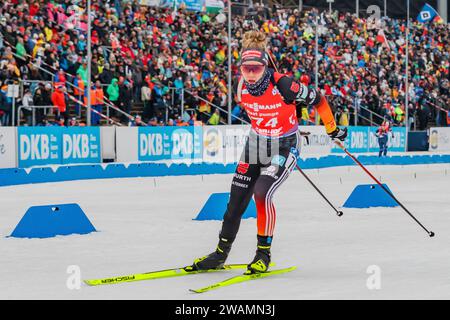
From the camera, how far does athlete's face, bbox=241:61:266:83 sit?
356 inches

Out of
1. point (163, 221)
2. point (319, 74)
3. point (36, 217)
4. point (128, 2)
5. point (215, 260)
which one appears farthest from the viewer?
point (319, 74)

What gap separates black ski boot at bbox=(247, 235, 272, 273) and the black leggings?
0.22 feet

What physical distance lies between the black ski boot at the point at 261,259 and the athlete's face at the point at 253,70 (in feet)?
4.80

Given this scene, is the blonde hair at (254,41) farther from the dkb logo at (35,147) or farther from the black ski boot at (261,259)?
the dkb logo at (35,147)

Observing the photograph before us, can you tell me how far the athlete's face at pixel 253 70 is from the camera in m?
9.04

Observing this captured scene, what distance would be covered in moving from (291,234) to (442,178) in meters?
16.4

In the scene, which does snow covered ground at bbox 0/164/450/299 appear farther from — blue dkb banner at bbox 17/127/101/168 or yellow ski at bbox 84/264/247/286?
blue dkb banner at bbox 17/127/101/168

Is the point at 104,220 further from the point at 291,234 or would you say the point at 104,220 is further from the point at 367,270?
the point at 367,270

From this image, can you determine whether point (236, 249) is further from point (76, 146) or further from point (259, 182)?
point (76, 146)

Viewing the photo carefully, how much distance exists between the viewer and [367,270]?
919 cm

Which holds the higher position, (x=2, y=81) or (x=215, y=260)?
(x=2, y=81)

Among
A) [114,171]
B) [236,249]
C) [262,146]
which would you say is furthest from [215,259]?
[114,171]
